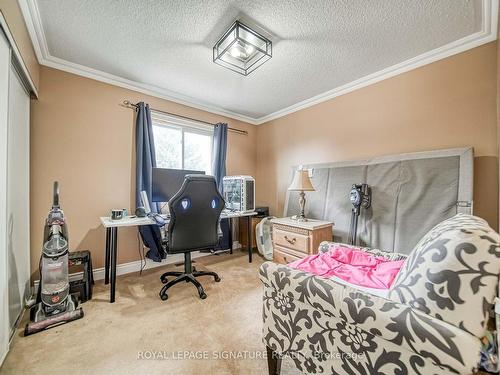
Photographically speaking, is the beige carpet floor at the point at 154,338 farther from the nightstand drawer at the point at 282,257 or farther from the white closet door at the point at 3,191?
the nightstand drawer at the point at 282,257

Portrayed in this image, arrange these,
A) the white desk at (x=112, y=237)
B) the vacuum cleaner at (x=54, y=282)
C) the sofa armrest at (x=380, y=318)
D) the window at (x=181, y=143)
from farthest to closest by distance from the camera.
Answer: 1. the window at (x=181, y=143)
2. the white desk at (x=112, y=237)
3. the vacuum cleaner at (x=54, y=282)
4. the sofa armrest at (x=380, y=318)

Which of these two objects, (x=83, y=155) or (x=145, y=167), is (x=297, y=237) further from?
(x=83, y=155)

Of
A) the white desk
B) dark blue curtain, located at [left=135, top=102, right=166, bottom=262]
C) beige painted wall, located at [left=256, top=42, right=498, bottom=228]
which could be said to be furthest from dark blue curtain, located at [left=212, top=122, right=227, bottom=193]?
beige painted wall, located at [left=256, top=42, right=498, bottom=228]

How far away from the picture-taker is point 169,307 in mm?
1868

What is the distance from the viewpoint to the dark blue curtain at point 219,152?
3.31 metres

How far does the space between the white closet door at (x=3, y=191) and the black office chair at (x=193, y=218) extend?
0.97 meters

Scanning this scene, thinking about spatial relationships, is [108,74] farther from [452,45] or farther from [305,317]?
[452,45]

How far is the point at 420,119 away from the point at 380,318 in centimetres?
218

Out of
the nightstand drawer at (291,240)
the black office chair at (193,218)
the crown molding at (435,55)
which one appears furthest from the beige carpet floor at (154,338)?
the crown molding at (435,55)

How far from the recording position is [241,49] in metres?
1.95

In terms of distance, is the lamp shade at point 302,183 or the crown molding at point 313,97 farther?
the lamp shade at point 302,183

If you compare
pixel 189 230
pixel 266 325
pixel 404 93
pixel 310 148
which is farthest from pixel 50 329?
pixel 404 93

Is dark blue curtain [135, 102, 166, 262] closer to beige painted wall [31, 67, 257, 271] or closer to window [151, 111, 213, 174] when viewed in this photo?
beige painted wall [31, 67, 257, 271]

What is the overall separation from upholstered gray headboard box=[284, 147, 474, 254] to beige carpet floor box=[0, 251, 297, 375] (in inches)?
53.4
